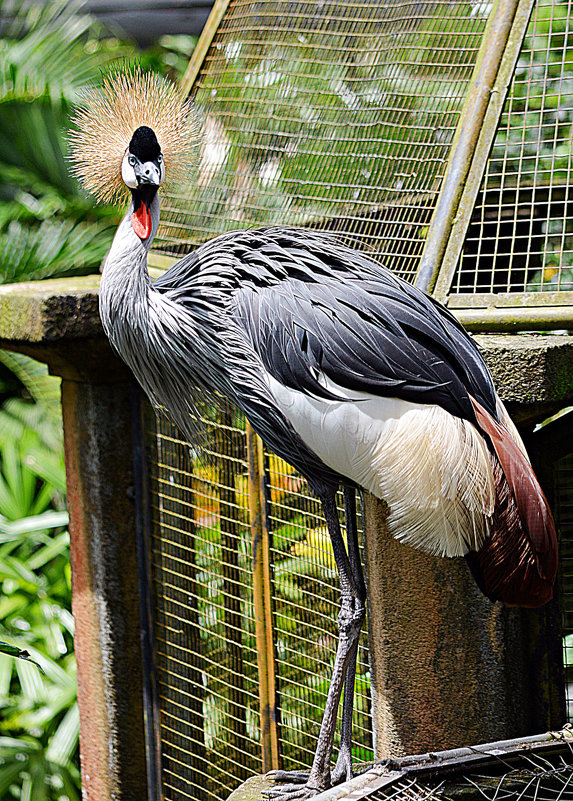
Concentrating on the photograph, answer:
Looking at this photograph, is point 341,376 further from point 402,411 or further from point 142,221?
point 142,221

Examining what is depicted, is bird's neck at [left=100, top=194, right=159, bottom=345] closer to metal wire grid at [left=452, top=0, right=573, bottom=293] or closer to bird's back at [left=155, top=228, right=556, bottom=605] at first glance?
bird's back at [left=155, top=228, right=556, bottom=605]

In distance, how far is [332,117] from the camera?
2498 millimetres

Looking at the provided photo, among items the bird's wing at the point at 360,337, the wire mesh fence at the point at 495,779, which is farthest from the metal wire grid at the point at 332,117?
the wire mesh fence at the point at 495,779

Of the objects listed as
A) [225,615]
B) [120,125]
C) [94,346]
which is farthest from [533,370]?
[94,346]

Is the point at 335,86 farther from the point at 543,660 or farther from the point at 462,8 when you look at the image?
the point at 543,660

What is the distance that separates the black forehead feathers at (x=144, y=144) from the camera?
191cm

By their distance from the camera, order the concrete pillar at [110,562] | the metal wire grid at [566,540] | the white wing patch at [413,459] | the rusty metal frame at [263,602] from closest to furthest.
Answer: the white wing patch at [413,459] < the metal wire grid at [566,540] < the rusty metal frame at [263,602] < the concrete pillar at [110,562]

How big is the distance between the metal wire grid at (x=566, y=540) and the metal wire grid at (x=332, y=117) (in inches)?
20.7

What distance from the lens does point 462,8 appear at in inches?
91.8

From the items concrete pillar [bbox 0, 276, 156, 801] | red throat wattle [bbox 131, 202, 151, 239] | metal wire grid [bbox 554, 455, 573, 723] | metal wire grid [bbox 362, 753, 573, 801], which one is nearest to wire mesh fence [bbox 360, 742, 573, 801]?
metal wire grid [bbox 362, 753, 573, 801]

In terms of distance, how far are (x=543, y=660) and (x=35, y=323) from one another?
1452 mm

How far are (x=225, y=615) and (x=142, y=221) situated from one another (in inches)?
A: 46.4

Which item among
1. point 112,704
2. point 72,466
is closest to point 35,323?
point 72,466

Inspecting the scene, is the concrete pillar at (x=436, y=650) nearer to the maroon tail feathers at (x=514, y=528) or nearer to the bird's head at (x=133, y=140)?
the maroon tail feathers at (x=514, y=528)
